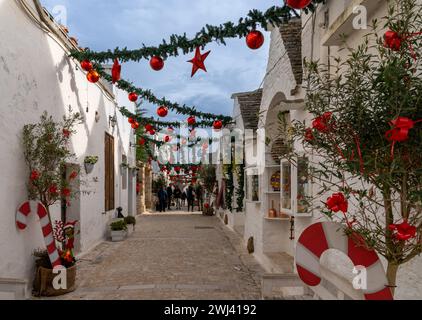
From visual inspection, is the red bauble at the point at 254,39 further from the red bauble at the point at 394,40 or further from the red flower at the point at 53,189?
the red flower at the point at 53,189

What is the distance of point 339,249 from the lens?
9.36ft

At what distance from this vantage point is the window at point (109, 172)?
462 inches

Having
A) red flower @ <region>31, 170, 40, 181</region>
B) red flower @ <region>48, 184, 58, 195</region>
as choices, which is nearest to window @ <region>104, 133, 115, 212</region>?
red flower @ <region>48, 184, 58, 195</region>

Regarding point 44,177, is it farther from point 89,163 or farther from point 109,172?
point 109,172

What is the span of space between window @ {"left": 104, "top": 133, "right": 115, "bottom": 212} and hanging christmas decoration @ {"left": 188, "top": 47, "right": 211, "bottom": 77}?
651 cm

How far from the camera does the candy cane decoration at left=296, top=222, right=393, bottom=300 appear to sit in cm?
257

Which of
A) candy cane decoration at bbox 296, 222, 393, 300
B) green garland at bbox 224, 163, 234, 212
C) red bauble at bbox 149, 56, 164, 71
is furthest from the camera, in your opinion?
green garland at bbox 224, 163, 234, 212

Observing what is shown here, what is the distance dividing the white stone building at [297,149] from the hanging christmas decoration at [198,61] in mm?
1032

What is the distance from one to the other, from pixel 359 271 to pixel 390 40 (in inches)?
57.9

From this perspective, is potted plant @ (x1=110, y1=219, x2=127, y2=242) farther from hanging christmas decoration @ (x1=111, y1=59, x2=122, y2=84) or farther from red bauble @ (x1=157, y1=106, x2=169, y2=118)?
hanging christmas decoration @ (x1=111, y1=59, x2=122, y2=84)

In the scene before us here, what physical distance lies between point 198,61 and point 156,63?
81cm

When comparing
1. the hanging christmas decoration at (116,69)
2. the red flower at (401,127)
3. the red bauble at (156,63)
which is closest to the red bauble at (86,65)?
the hanging christmas decoration at (116,69)

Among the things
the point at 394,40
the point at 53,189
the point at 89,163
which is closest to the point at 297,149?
the point at 53,189
